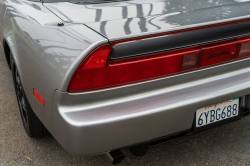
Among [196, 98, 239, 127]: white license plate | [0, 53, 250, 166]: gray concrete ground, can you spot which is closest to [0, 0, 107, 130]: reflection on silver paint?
[0, 53, 250, 166]: gray concrete ground

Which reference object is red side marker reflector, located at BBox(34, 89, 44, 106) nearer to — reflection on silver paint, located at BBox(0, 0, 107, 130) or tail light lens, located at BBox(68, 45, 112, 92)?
reflection on silver paint, located at BBox(0, 0, 107, 130)

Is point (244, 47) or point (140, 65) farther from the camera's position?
point (244, 47)

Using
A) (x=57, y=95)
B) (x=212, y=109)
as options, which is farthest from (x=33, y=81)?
(x=212, y=109)

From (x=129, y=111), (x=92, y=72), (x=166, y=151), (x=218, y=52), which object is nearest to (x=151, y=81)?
(x=129, y=111)

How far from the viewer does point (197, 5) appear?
5.96 ft

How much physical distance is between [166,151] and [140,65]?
103cm

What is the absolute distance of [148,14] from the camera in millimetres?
1639

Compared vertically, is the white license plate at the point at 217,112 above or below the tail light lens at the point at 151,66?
below

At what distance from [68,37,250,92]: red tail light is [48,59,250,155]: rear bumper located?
0.14ft

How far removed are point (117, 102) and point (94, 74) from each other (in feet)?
0.65

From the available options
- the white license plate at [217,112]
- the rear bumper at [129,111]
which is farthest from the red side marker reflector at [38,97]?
the white license plate at [217,112]

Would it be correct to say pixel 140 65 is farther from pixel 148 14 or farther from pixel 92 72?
pixel 148 14

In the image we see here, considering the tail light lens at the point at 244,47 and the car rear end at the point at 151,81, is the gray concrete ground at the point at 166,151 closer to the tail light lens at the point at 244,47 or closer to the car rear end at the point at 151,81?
the car rear end at the point at 151,81

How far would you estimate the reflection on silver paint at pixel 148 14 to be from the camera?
1.44 meters
